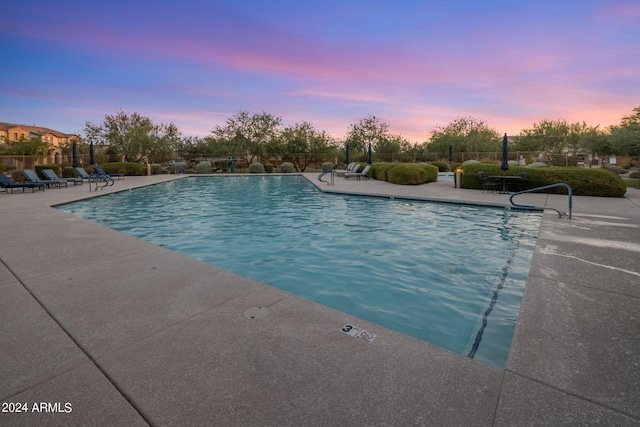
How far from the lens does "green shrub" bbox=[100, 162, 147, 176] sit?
90.8 feet

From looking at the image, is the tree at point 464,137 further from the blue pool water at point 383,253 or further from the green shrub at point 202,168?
the blue pool water at point 383,253

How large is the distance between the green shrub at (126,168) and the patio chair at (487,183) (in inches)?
994

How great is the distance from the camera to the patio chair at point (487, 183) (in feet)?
45.8

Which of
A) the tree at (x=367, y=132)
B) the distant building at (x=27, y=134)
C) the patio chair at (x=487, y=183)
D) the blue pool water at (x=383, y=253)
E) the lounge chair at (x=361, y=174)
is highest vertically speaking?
the distant building at (x=27, y=134)

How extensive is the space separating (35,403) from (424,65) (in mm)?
21874

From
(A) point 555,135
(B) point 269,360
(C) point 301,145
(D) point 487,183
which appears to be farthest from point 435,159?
(B) point 269,360

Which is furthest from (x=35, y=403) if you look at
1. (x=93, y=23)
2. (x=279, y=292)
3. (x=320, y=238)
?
(x=93, y=23)

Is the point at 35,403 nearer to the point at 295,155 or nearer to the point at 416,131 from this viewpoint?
the point at 295,155

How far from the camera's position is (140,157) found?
1539 inches

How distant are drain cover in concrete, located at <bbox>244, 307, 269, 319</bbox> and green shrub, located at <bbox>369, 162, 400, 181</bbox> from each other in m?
18.1

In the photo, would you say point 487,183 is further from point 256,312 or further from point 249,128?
point 249,128

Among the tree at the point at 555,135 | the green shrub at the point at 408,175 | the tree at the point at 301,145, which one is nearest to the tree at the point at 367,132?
the tree at the point at 301,145

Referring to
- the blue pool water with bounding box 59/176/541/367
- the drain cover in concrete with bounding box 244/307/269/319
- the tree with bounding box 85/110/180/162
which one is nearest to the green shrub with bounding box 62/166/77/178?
the tree with bounding box 85/110/180/162

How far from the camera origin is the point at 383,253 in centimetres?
627
